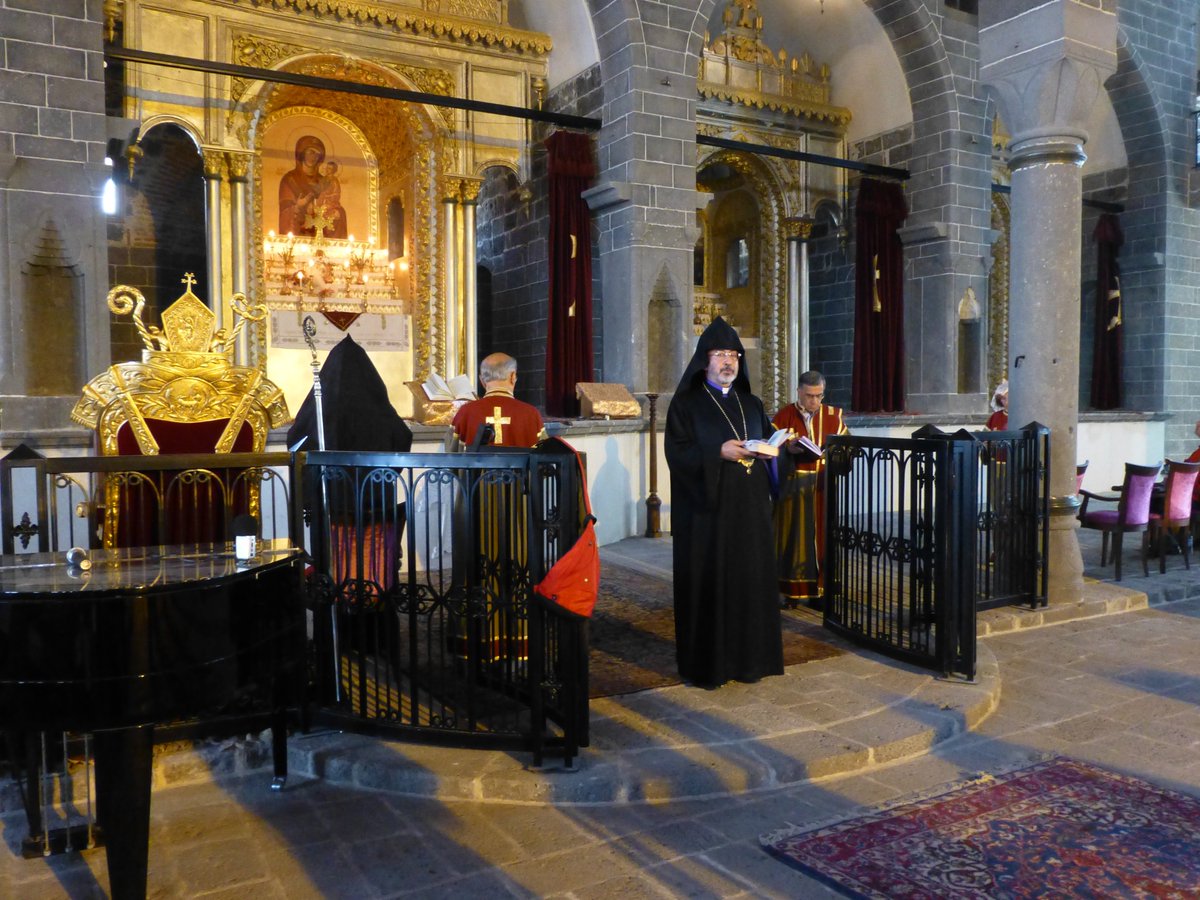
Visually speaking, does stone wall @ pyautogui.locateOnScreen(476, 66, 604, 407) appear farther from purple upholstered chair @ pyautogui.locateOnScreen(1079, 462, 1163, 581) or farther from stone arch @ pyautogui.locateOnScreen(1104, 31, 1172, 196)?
stone arch @ pyautogui.locateOnScreen(1104, 31, 1172, 196)

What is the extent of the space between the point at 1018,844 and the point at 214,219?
853 centimetres

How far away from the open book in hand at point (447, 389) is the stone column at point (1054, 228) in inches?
163

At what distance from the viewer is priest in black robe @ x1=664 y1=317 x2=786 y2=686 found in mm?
4270

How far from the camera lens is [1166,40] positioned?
13.3m

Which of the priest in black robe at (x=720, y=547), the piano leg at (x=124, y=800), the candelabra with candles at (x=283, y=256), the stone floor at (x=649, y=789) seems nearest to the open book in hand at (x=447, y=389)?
the candelabra with candles at (x=283, y=256)

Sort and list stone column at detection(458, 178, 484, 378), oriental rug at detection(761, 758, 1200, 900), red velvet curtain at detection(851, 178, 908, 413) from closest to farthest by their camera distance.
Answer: oriental rug at detection(761, 758, 1200, 900) → stone column at detection(458, 178, 484, 378) → red velvet curtain at detection(851, 178, 908, 413)

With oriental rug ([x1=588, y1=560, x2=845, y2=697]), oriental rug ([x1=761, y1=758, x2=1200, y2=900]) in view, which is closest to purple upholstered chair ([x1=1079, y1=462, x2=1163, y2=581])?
oriental rug ([x1=588, y1=560, x2=845, y2=697])

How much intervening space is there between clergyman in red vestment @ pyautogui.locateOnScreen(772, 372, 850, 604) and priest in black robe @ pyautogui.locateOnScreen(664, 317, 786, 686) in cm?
158

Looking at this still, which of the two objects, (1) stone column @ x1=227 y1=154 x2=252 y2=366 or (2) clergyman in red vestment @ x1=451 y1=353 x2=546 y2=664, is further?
(1) stone column @ x1=227 y1=154 x2=252 y2=366

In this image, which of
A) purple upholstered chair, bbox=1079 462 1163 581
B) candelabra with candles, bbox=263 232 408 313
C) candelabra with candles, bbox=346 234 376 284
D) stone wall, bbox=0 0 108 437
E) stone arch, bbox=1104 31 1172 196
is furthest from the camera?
stone arch, bbox=1104 31 1172 196

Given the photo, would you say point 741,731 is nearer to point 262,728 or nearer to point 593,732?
point 593,732

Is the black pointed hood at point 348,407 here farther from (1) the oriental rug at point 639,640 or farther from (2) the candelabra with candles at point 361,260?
(2) the candelabra with candles at point 361,260

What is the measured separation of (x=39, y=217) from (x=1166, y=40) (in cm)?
1411

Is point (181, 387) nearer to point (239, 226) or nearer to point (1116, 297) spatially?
point (239, 226)
